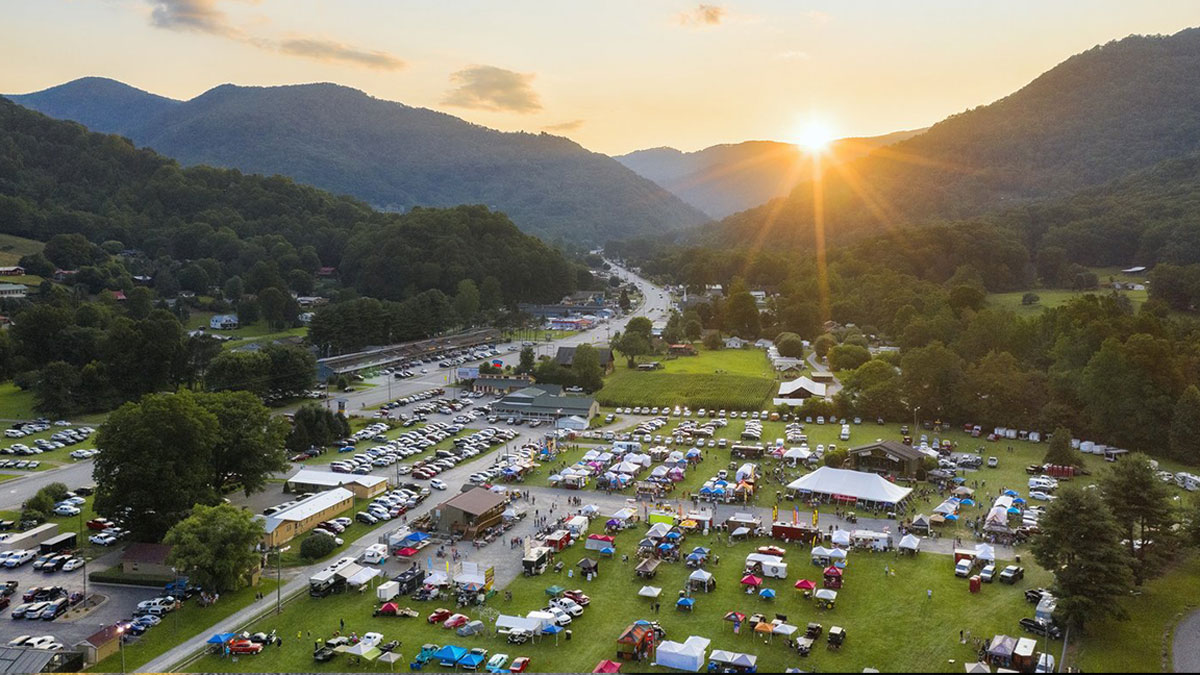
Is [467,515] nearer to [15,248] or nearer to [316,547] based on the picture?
[316,547]

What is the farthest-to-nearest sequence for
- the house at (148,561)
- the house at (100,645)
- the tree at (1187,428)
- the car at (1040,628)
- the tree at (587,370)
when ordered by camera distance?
the tree at (587,370)
the tree at (1187,428)
the house at (148,561)
the car at (1040,628)
the house at (100,645)

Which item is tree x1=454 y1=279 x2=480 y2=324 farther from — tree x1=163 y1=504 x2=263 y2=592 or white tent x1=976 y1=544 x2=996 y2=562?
white tent x1=976 y1=544 x2=996 y2=562

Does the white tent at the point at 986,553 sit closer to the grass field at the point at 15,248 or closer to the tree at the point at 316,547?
the tree at the point at 316,547

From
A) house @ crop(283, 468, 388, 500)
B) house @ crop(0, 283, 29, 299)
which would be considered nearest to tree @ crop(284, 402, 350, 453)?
house @ crop(283, 468, 388, 500)

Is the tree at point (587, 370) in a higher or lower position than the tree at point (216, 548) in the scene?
lower

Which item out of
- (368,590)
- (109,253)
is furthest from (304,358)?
(109,253)

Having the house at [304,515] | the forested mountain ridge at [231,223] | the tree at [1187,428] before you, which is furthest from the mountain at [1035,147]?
the house at [304,515]
